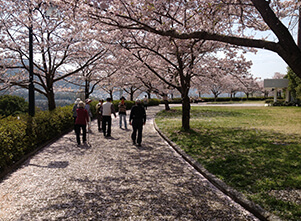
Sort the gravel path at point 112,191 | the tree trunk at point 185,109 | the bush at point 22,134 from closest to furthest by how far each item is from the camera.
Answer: the gravel path at point 112,191 < the bush at point 22,134 < the tree trunk at point 185,109

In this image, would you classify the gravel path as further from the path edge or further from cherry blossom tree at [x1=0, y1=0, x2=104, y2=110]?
cherry blossom tree at [x1=0, y1=0, x2=104, y2=110]

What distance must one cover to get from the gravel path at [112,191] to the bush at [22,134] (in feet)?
1.47

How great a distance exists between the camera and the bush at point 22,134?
6039 millimetres

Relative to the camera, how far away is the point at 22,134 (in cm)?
714

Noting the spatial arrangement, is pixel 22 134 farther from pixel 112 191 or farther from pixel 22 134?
pixel 112 191

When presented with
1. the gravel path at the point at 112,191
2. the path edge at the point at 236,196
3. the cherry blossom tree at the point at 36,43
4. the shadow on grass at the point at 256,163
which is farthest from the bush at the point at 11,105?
the path edge at the point at 236,196

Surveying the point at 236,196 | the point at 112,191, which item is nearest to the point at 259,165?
the point at 236,196

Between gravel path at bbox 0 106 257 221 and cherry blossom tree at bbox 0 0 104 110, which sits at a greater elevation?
cherry blossom tree at bbox 0 0 104 110

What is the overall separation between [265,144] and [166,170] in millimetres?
4930

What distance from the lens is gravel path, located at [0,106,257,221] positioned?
3826 millimetres

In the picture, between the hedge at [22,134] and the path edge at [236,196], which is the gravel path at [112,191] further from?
the hedge at [22,134]

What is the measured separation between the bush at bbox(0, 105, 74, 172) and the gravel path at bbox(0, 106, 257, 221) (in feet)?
1.47

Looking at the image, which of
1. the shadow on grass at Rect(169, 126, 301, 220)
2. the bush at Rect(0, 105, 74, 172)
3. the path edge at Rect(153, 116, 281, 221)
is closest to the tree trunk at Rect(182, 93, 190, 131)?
the shadow on grass at Rect(169, 126, 301, 220)

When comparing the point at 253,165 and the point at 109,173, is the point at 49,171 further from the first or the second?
the point at 253,165
